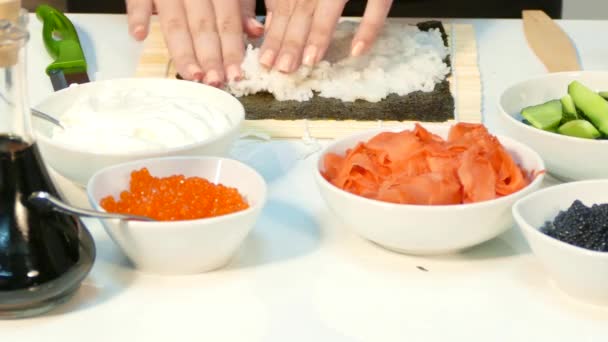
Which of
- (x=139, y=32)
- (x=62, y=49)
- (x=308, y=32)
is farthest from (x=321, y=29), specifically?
(x=62, y=49)

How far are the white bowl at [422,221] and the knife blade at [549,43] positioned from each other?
0.61 m

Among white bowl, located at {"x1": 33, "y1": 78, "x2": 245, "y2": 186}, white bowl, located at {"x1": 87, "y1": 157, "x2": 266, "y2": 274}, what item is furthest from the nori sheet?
white bowl, located at {"x1": 87, "y1": 157, "x2": 266, "y2": 274}

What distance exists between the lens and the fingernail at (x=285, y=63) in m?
1.49

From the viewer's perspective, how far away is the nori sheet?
1440 millimetres

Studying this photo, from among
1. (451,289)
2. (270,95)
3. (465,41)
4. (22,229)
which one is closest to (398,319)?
(451,289)

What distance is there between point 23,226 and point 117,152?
0.74ft

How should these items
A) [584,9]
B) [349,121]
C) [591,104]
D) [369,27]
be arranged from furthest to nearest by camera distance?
[584,9] → [369,27] → [349,121] → [591,104]

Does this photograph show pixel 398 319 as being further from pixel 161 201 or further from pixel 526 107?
pixel 526 107

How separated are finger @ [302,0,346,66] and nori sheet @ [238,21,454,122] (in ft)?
0.24

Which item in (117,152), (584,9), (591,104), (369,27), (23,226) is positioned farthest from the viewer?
(584,9)

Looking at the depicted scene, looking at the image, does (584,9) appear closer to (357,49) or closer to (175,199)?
(357,49)

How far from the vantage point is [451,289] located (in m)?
0.99

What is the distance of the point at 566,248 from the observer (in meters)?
0.91

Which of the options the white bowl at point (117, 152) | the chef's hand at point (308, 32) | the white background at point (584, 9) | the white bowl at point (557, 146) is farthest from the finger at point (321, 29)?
the white background at point (584, 9)
